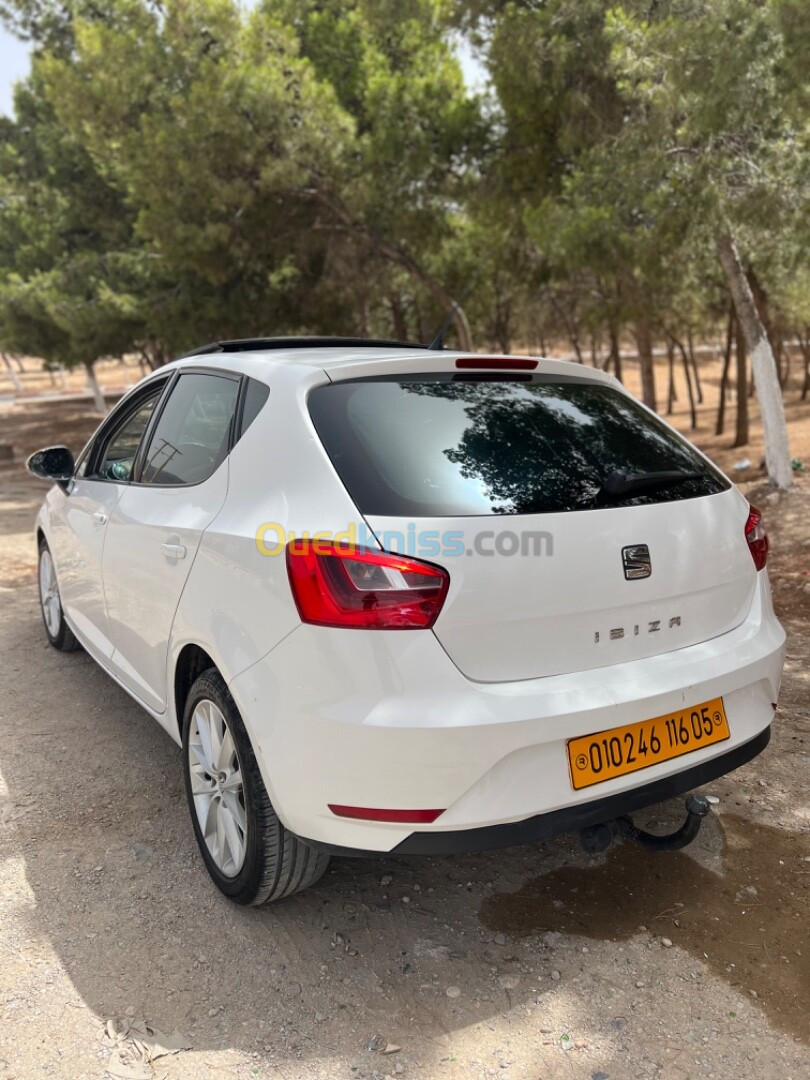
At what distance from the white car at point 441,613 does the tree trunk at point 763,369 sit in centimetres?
721

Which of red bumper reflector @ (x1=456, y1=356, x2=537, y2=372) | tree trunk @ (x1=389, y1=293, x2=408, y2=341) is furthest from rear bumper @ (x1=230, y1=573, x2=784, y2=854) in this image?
tree trunk @ (x1=389, y1=293, x2=408, y2=341)

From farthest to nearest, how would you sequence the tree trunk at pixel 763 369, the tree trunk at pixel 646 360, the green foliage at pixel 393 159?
the tree trunk at pixel 646 360 < the tree trunk at pixel 763 369 < the green foliage at pixel 393 159

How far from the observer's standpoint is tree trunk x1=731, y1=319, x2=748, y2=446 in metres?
16.3

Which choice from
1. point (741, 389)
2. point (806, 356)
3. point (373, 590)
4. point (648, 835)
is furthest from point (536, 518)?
point (806, 356)

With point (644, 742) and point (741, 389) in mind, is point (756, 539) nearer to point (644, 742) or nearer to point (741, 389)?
point (644, 742)

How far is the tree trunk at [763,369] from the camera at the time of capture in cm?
949

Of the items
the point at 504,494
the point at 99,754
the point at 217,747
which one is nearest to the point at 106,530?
the point at 99,754

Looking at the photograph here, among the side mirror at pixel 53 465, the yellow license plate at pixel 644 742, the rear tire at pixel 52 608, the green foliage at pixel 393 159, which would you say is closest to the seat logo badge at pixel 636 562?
the yellow license plate at pixel 644 742

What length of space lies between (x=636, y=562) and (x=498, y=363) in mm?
805

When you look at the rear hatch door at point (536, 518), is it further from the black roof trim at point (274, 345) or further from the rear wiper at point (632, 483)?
the black roof trim at point (274, 345)

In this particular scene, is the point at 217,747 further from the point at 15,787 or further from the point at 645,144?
the point at 645,144

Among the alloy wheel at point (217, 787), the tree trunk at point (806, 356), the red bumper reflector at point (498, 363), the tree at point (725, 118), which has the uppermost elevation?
the tree at point (725, 118)

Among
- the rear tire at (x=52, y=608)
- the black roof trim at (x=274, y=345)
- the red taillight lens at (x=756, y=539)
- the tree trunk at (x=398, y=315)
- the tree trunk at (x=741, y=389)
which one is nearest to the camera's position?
the red taillight lens at (x=756, y=539)

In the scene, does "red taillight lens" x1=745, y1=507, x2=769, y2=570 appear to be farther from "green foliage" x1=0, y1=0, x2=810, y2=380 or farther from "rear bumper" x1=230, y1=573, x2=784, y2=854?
"green foliage" x1=0, y1=0, x2=810, y2=380
